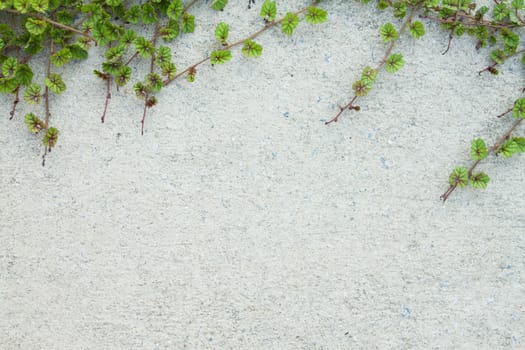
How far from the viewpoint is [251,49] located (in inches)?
69.9

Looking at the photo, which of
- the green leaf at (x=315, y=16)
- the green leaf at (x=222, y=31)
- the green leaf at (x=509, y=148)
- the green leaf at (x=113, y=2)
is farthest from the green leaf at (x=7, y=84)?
the green leaf at (x=509, y=148)

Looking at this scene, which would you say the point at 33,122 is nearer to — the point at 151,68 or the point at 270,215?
the point at 151,68

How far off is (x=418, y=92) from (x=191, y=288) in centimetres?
92

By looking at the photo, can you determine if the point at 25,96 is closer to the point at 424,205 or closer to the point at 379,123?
the point at 379,123

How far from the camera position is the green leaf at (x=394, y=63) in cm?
175

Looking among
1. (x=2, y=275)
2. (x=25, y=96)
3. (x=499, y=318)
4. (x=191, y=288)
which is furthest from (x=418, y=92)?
(x=2, y=275)

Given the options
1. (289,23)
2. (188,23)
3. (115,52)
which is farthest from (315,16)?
(115,52)

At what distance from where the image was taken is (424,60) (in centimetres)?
185

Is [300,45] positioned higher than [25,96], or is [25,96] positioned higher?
[300,45]

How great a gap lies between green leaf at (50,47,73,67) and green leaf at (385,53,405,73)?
93 cm

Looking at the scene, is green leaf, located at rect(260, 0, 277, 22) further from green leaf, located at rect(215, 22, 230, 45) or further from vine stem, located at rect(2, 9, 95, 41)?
vine stem, located at rect(2, 9, 95, 41)

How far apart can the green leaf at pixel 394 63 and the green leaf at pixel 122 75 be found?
768mm

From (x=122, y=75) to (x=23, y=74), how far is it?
0.29 m

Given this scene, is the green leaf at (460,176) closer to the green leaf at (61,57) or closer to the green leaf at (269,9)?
the green leaf at (269,9)
